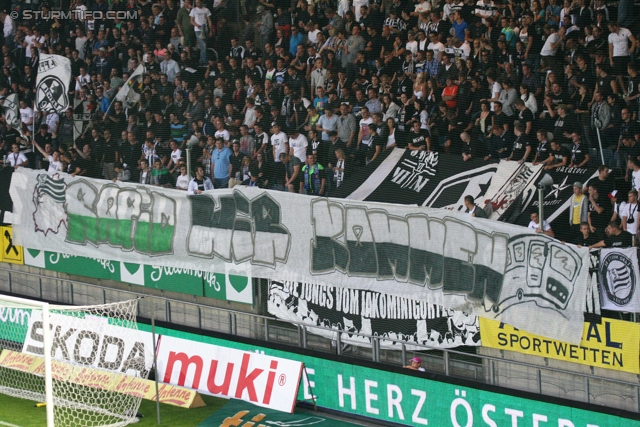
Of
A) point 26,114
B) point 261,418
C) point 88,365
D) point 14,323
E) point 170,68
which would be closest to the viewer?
point 261,418

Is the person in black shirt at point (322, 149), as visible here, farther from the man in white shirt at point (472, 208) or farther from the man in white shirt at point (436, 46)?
the man in white shirt at point (472, 208)

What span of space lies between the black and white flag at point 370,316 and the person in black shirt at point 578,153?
210 cm

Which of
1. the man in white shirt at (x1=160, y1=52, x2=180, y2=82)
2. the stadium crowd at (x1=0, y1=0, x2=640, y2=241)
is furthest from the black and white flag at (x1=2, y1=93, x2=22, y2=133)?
Result: the man in white shirt at (x1=160, y1=52, x2=180, y2=82)

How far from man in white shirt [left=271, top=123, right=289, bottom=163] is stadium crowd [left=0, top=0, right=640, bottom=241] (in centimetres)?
2

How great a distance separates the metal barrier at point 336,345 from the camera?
35.0 feet

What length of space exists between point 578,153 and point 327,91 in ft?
13.7

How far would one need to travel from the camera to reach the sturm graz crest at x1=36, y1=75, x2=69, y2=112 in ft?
53.0

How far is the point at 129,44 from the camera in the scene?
17.7 meters

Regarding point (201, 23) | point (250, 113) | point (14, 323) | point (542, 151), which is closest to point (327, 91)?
point (250, 113)

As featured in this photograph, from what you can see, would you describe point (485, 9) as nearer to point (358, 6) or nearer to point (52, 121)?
point (358, 6)

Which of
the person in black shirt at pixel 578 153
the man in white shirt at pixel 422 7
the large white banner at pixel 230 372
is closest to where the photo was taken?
the person in black shirt at pixel 578 153

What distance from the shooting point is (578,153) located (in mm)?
11469

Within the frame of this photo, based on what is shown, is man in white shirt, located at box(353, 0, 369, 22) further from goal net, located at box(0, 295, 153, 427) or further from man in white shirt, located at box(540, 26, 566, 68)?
goal net, located at box(0, 295, 153, 427)

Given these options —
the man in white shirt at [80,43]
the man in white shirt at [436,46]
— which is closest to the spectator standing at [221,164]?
the man in white shirt at [436,46]
